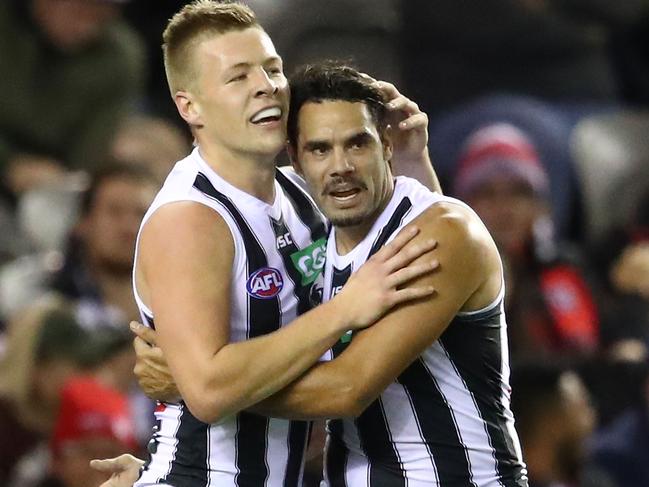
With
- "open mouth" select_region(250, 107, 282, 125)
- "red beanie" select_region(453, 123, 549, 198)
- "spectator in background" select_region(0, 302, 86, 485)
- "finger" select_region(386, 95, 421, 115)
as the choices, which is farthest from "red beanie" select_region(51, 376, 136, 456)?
"open mouth" select_region(250, 107, 282, 125)

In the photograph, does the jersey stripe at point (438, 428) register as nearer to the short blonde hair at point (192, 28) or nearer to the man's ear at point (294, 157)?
the man's ear at point (294, 157)

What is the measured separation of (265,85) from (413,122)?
566mm

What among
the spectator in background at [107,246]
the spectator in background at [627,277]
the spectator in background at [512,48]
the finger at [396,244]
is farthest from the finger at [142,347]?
the spectator in background at [512,48]

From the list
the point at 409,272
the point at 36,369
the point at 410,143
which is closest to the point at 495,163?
the point at 36,369

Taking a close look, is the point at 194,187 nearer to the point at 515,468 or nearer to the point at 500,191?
the point at 515,468

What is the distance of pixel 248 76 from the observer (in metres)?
4.55

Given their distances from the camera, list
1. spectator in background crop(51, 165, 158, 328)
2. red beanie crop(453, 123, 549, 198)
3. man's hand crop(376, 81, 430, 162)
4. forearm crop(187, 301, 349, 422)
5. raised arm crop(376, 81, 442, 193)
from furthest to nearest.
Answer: red beanie crop(453, 123, 549, 198), spectator in background crop(51, 165, 158, 328), raised arm crop(376, 81, 442, 193), man's hand crop(376, 81, 430, 162), forearm crop(187, 301, 349, 422)

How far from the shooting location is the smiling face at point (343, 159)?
176 inches

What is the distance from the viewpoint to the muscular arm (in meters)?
4.34

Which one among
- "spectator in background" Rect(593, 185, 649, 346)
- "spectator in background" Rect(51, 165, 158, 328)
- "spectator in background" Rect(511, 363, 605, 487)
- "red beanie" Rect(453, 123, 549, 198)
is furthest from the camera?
"red beanie" Rect(453, 123, 549, 198)

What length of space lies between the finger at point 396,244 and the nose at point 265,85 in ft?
1.74

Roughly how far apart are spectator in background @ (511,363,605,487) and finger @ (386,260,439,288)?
262 centimetres

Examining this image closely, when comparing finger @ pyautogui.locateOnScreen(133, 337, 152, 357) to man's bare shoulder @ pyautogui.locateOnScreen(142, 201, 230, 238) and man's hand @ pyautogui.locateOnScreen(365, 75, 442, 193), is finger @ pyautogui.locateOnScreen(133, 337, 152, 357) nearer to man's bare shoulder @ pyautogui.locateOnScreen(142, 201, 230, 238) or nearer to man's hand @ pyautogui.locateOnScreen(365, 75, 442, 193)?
man's bare shoulder @ pyautogui.locateOnScreen(142, 201, 230, 238)

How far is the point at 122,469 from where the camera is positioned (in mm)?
4973
